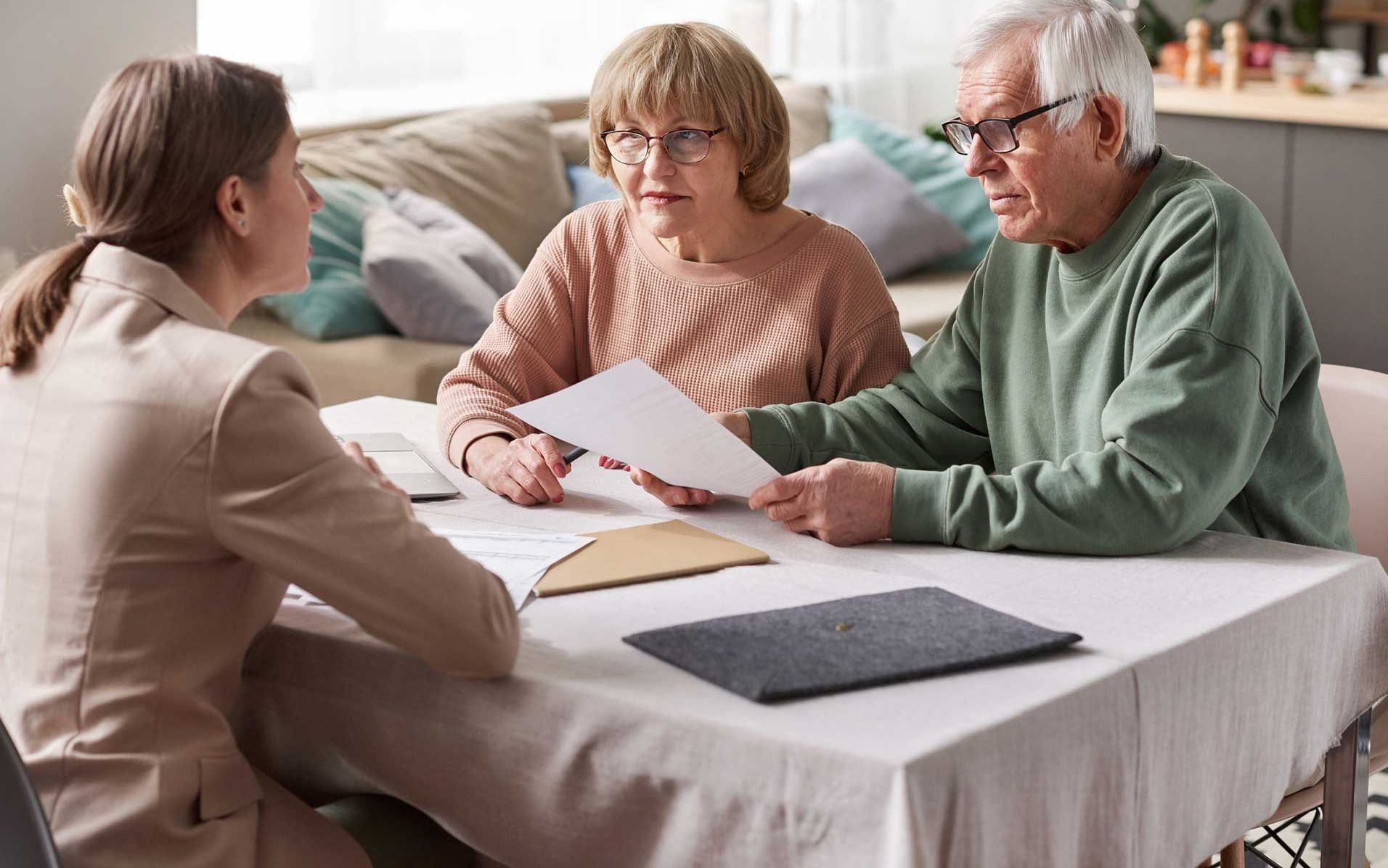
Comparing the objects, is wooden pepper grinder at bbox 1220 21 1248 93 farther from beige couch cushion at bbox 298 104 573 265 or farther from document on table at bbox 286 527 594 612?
document on table at bbox 286 527 594 612

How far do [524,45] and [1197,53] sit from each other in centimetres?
208

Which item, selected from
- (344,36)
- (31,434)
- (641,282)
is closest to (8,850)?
(31,434)

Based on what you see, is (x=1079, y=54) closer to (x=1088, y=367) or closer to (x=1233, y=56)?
(x=1088, y=367)

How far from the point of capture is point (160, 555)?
1.19m

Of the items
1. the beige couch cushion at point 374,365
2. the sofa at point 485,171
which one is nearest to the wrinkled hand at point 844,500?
the beige couch cushion at point 374,365

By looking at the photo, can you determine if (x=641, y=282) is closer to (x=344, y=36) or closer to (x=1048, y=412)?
(x=1048, y=412)

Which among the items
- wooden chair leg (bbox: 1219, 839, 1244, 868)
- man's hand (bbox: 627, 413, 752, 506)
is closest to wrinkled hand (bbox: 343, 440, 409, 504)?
man's hand (bbox: 627, 413, 752, 506)

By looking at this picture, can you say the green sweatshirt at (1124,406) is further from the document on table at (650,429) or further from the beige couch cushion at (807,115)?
the beige couch cushion at (807,115)

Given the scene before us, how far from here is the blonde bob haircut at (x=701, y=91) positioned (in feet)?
6.19

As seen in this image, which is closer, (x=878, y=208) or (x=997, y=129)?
(x=997, y=129)

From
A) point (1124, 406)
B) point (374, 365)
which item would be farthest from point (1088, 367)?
point (374, 365)

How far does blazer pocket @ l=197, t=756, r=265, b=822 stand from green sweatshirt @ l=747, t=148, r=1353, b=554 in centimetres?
65

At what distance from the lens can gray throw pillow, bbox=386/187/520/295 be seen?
3.58 m

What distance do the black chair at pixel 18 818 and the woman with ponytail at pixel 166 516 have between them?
0.05 meters
